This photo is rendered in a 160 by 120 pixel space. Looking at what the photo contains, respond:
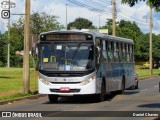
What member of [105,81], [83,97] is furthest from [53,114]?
[83,97]

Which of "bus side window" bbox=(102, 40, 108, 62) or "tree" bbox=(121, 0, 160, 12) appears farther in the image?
"bus side window" bbox=(102, 40, 108, 62)

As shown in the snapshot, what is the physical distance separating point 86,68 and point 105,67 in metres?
2.48

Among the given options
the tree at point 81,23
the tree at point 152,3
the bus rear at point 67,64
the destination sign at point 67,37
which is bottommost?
the bus rear at point 67,64

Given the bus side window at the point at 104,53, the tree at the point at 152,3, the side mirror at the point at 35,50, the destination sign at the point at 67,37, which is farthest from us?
the bus side window at the point at 104,53

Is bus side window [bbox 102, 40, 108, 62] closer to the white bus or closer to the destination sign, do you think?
the white bus

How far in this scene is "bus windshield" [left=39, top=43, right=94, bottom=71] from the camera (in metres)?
22.2

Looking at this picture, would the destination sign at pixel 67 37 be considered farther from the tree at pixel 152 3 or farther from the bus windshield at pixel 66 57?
the tree at pixel 152 3

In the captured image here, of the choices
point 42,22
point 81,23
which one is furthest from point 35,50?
point 81,23

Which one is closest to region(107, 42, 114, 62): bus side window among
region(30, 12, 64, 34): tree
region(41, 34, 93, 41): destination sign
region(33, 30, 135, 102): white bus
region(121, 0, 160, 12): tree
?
region(33, 30, 135, 102): white bus

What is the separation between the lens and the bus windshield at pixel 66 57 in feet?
72.7

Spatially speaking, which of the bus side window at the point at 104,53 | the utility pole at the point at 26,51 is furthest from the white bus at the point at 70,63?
the utility pole at the point at 26,51

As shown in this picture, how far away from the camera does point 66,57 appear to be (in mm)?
22281

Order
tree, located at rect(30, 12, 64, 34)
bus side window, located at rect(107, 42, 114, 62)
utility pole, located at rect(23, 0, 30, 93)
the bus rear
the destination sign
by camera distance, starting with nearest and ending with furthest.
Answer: the bus rear < the destination sign < bus side window, located at rect(107, 42, 114, 62) < utility pole, located at rect(23, 0, 30, 93) < tree, located at rect(30, 12, 64, 34)

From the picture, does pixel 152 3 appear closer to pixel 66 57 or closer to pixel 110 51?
pixel 66 57
